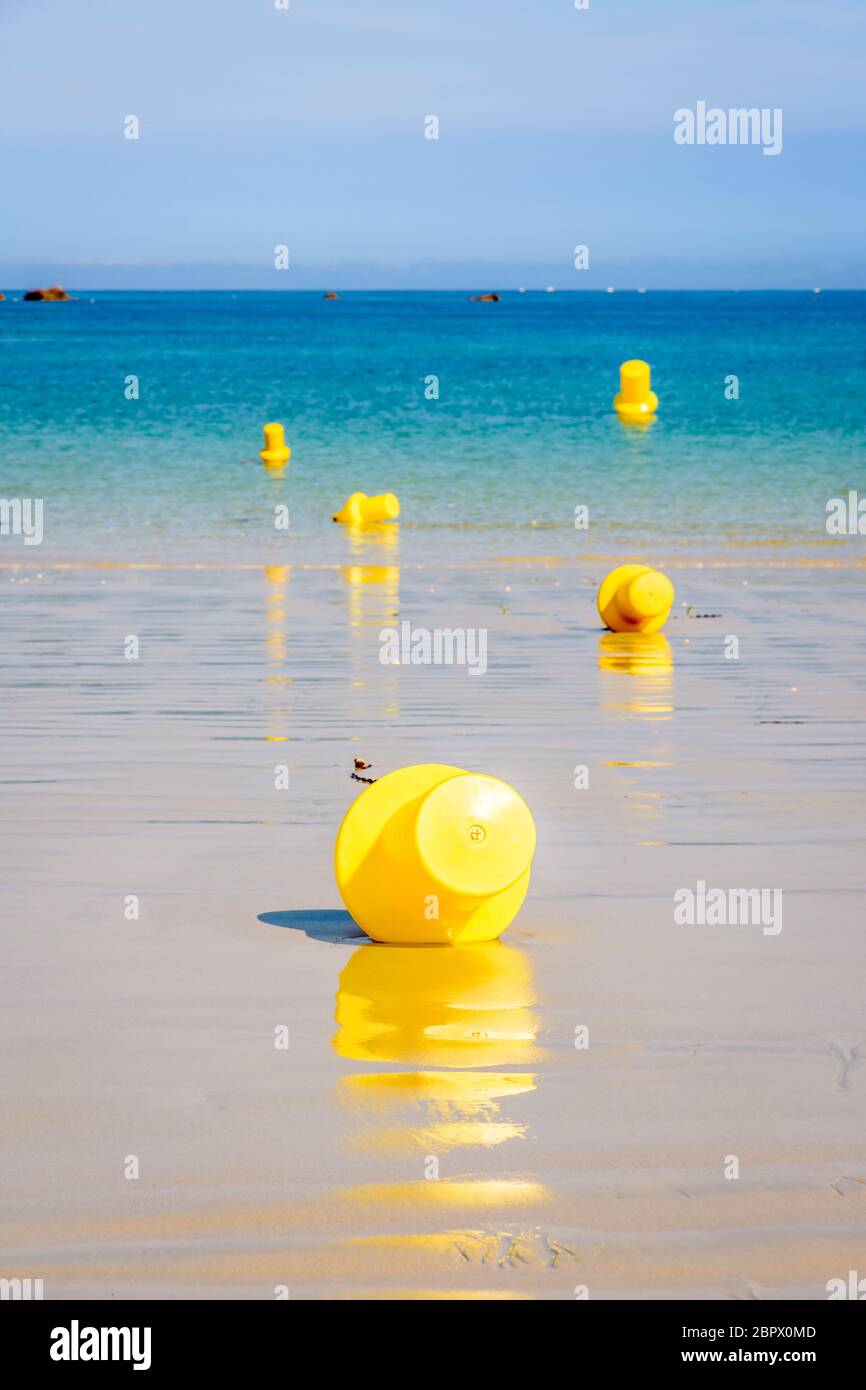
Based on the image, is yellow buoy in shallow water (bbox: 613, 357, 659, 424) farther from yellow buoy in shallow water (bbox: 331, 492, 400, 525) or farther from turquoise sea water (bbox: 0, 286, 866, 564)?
yellow buoy in shallow water (bbox: 331, 492, 400, 525)

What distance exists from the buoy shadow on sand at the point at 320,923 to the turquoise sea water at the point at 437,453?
1366cm

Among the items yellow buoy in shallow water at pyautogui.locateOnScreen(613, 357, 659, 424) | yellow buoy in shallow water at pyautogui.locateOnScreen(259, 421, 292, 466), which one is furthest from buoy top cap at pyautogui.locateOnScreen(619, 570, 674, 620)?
yellow buoy in shallow water at pyautogui.locateOnScreen(613, 357, 659, 424)

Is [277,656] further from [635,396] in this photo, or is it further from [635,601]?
[635,396]

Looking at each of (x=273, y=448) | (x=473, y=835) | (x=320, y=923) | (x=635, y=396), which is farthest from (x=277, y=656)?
(x=635, y=396)

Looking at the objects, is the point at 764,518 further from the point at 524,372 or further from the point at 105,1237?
the point at 524,372

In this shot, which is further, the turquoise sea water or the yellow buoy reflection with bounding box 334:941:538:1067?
the turquoise sea water

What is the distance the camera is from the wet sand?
4664 millimetres

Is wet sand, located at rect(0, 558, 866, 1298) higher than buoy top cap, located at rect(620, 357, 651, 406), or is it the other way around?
buoy top cap, located at rect(620, 357, 651, 406)

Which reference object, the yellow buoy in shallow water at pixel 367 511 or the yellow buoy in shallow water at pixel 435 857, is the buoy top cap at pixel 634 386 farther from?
the yellow buoy in shallow water at pixel 435 857

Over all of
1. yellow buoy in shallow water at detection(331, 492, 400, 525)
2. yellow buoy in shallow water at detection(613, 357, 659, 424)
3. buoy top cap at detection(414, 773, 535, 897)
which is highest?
yellow buoy in shallow water at detection(613, 357, 659, 424)

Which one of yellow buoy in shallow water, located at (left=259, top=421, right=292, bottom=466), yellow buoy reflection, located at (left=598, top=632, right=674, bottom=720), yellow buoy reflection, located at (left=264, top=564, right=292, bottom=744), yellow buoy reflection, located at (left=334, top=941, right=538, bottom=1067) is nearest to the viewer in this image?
yellow buoy reflection, located at (left=334, top=941, right=538, bottom=1067)

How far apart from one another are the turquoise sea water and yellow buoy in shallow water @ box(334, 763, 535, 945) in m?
14.1

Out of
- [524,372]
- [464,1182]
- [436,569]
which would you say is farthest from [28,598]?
[524,372]

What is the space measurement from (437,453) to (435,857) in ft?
106
